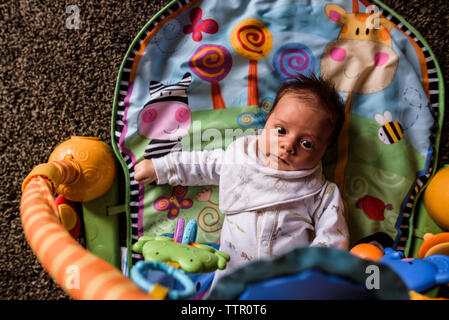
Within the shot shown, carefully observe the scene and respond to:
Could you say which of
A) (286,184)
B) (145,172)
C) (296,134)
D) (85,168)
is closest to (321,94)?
(296,134)

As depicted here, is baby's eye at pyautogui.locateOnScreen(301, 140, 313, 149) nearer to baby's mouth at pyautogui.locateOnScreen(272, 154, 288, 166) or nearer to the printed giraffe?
baby's mouth at pyautogui.locateOnScreen(272, 154, 288, 166)

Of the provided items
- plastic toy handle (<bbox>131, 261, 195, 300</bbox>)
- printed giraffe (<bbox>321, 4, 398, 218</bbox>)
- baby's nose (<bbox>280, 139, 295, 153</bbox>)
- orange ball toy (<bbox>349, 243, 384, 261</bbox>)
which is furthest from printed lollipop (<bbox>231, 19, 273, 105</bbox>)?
plastic toy handle (<bbox>131, 261, 195, 300</bbox>)

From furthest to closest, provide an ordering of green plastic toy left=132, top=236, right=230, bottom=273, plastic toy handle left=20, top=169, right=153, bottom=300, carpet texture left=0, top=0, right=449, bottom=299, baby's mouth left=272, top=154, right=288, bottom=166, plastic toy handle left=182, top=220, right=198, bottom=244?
1. carpet texture left=0, top=0, right=449, bottom=299
2. baby's mouth left=272, top=154, right=288, bottom=166
3. plastic toy handle left=182, top=220, right=198, bottom=244
4. green plastic toy left=132, top=236, right=230, bottom=273
5. plastic toy handle left=20, top=169, right=153, bottom=300

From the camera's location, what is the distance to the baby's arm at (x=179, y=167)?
2.88 feet

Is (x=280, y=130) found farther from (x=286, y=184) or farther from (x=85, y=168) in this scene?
(x=85, y=168)

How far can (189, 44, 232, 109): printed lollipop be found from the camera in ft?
2.96

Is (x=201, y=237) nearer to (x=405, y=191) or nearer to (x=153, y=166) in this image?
(x=153, y=166)

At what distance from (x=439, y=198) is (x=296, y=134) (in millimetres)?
382

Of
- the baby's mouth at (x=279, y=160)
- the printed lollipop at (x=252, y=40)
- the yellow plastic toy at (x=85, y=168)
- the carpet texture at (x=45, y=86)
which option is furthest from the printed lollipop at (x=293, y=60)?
the yellow plastic toy at (x=85, y=168)

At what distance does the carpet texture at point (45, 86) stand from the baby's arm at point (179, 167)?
22cm

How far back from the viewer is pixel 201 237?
0.92 meters

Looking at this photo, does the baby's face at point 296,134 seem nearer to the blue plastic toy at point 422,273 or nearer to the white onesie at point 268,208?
the white onesie at point 268,208

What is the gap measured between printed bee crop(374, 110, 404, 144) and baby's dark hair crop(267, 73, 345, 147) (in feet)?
0.42
